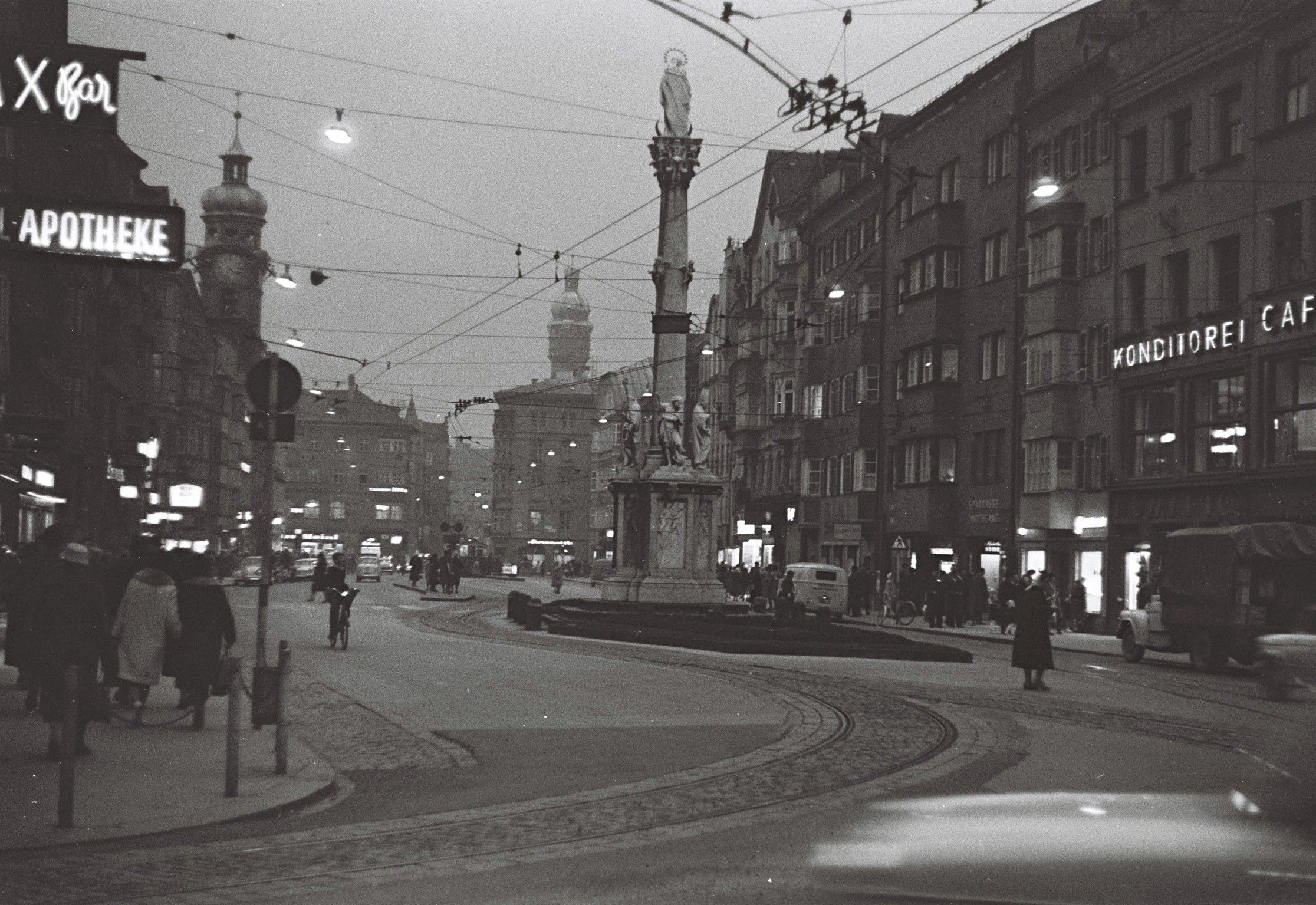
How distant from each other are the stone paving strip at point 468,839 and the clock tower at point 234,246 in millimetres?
112445

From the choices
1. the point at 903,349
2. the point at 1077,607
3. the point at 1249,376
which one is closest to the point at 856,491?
the point at 903,349

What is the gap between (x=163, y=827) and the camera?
376 inches

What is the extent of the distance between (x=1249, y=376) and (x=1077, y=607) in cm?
1004

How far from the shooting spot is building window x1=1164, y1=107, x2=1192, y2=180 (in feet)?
127

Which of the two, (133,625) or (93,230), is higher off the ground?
(93,230)

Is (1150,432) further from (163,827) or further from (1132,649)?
(163,827)

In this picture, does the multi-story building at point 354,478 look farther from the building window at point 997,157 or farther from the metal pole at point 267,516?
the metal pole at point 267,516

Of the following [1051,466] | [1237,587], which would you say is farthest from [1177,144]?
[1237,587]

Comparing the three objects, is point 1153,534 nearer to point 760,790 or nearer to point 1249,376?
point 1249,376

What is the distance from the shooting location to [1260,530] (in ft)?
90.7

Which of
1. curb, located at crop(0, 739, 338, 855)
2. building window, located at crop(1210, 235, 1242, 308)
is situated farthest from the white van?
curb, located at crop(0, 739, 338, 855)

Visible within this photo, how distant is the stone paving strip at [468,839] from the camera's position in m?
8.00

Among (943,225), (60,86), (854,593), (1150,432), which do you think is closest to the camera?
(60,86)

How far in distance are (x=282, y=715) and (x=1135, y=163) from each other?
34105 millimetres
